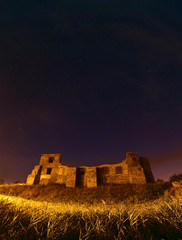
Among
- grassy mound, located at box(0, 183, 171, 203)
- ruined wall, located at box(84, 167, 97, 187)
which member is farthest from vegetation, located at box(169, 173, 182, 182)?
ruined wall, located at box(84, 167, 97, 187)

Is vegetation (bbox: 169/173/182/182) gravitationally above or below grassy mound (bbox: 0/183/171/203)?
above

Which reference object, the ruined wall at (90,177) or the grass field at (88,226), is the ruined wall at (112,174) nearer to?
the ruined wall at (90,177)

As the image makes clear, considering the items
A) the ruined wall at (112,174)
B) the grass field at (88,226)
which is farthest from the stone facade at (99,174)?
the grass field at (88,226)

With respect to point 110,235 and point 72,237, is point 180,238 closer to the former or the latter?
point 110,235

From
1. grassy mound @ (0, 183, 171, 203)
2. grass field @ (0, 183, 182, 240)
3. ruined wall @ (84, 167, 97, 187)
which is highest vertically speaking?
ruined wall @ (84, 167, 97, 187)

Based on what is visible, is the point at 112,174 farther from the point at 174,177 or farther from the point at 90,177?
the point at 174,177

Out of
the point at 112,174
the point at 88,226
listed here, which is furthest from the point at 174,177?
the point at 88,226

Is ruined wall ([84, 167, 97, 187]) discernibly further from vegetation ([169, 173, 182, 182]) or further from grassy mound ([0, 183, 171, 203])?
vegetation ([169, 173, 182, 182])

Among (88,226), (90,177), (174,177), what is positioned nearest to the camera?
(88,226)

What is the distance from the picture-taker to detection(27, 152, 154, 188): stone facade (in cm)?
1847

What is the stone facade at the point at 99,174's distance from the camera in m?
18.5

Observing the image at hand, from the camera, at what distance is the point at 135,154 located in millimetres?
19875

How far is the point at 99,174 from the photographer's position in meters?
20.2

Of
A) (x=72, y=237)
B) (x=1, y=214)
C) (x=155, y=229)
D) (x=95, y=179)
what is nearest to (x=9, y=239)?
(x=72, y=237)
